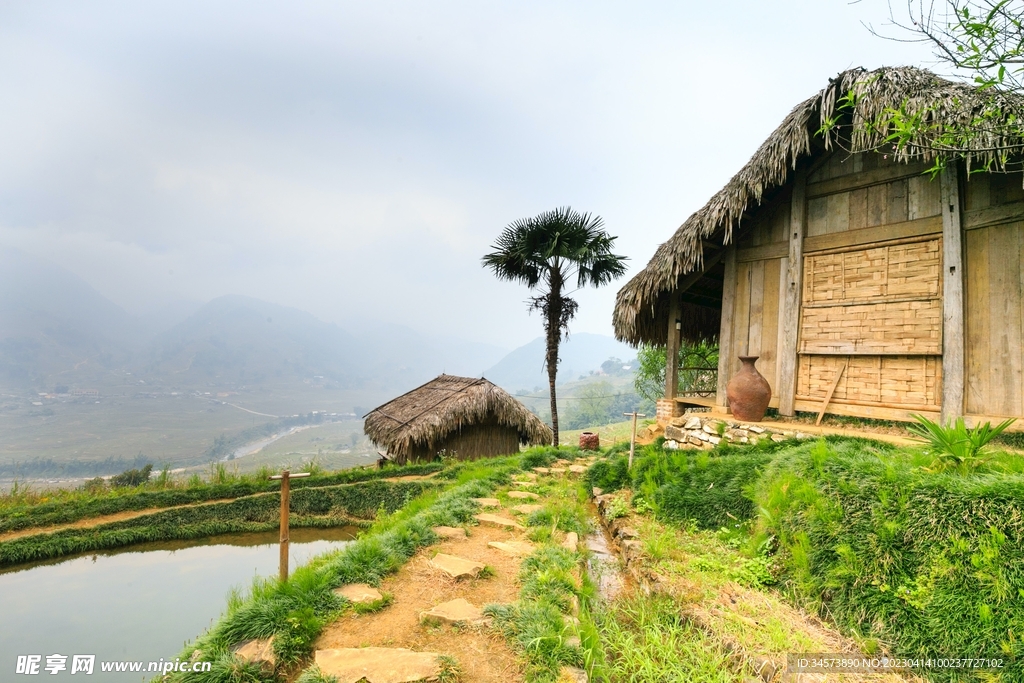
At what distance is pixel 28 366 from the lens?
99188 mm

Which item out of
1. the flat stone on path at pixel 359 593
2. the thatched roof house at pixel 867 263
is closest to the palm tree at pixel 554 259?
the thatched roof house at pixel 867 263

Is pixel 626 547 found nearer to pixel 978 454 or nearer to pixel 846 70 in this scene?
pixel 978 454

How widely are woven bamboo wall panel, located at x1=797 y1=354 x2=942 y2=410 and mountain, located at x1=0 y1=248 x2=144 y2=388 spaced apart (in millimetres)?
134217

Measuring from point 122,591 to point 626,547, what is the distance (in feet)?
18.0

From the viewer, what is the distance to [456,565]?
3.11 metres

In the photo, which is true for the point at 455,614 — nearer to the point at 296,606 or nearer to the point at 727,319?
the point at 296,606

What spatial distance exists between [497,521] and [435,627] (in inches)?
74.5

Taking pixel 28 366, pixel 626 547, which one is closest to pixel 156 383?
pixel 28 366

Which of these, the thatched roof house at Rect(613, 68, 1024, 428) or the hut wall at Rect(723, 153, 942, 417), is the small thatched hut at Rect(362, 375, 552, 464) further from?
the hut wall at Rect(723, 153, 942, 417)

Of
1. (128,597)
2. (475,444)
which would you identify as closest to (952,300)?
(128,597)

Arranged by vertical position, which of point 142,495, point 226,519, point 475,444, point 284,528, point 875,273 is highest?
point 875,273

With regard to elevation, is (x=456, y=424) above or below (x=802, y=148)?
below

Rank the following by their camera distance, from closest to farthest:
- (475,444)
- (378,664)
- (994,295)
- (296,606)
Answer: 1. (378,664)
2. (296,606)
3. (994,295)
4. (475,444)

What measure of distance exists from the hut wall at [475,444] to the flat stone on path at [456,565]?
8628mm
